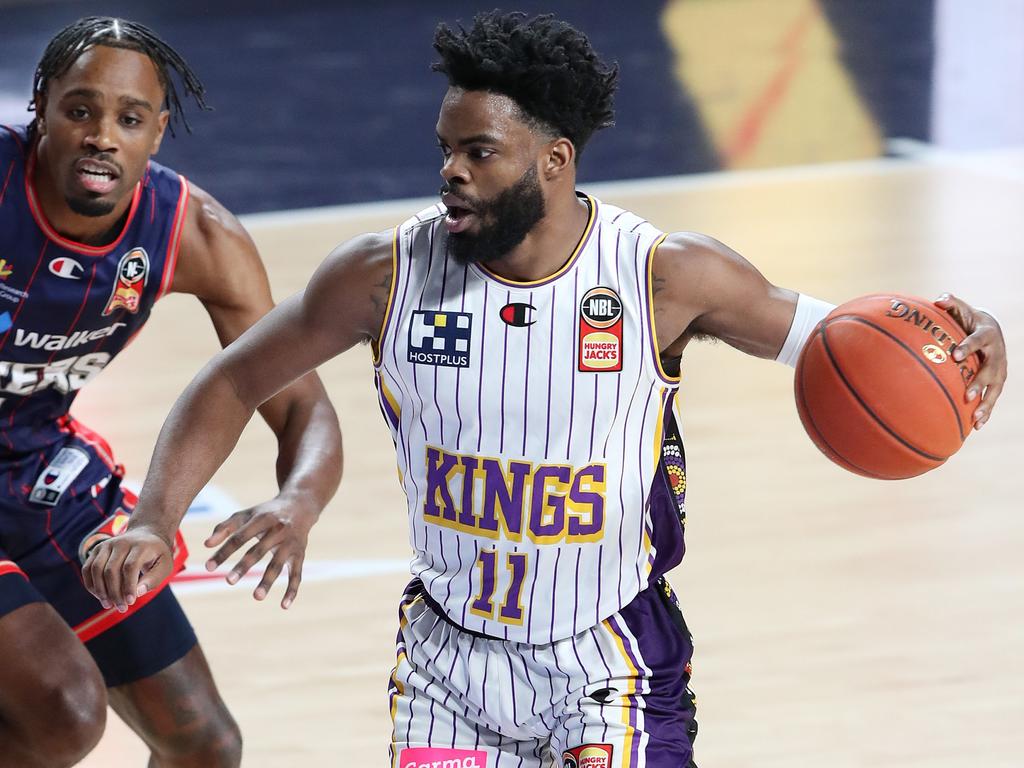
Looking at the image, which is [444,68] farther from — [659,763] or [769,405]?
[769,405]

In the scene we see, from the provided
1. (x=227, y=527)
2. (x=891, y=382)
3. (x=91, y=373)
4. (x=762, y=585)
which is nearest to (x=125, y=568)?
(x=227, y=527)

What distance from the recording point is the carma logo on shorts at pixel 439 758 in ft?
10.3

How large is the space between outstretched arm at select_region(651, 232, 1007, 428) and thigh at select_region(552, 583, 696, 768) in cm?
50

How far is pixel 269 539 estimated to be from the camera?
10.7ft

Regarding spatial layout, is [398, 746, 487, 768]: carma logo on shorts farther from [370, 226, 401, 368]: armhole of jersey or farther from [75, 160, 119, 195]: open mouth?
[75, 160, 119, 195]: open mouth

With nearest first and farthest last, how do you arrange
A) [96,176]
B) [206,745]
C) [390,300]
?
[390,300] < [96,176] < [206,745]

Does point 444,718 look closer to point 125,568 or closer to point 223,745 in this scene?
point 125,568

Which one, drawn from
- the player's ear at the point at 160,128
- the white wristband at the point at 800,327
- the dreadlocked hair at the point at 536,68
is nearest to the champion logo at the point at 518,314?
the dreadlocked hair at the point at 536,68

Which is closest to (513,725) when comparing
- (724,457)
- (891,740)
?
(891,740)

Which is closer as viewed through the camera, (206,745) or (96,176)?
(96,176)

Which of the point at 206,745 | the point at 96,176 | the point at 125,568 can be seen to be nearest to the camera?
the point at 125,568

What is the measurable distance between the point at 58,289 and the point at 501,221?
1203mm

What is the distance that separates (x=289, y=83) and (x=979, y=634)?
8.97 m

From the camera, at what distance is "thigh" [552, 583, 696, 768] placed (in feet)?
10.2
